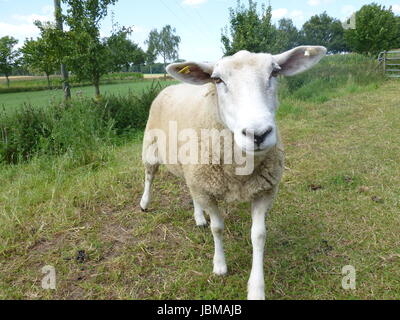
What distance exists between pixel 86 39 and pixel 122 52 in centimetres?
118

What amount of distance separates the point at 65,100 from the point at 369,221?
6436 mm

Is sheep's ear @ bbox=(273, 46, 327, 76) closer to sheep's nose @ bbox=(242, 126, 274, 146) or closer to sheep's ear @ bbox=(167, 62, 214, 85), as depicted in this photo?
sheep's ear @ bbox=(167, 62, 214, 85)

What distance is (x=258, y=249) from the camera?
223 centimetres

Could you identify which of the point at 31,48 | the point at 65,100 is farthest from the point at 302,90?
the point at 31,48

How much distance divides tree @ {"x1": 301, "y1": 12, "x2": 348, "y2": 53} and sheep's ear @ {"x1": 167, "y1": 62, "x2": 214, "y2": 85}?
75803 mm

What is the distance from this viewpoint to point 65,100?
7.20m

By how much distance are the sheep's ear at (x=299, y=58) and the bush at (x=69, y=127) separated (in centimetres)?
360

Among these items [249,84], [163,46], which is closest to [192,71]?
[249,84]

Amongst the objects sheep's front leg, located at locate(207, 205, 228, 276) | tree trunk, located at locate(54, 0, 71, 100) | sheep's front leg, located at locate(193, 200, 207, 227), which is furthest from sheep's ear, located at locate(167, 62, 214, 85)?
tree trunk, located at locate(54, 0, 71, 100)

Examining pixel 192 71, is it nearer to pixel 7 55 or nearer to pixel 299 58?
pixel 299 58

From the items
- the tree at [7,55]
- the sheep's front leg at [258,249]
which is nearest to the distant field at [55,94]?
the sheep's front leg at [258,249]

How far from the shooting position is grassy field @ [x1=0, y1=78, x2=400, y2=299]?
2.37m

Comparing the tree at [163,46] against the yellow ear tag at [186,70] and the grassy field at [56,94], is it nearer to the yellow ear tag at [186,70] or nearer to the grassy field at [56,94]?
the grassy field at [56,94]

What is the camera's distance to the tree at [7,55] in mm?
41562
